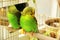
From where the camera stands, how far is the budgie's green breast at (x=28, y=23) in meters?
0.53

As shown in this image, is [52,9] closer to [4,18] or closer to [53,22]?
[53,22]

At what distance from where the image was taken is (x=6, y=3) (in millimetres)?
551

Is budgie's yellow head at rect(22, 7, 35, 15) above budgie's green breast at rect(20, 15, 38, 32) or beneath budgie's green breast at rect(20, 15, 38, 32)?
above

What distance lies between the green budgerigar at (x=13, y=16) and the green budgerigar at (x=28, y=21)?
0.09 ft

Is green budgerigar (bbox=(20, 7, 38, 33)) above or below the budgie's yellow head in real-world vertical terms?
below

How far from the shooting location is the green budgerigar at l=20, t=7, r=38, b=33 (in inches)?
20.6

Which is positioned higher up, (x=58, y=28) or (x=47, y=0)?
(x=47, y=0)

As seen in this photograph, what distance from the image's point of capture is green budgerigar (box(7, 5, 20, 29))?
547mm

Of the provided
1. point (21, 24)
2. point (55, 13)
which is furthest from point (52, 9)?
point (21, 24)

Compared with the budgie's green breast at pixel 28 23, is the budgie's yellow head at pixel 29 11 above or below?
above

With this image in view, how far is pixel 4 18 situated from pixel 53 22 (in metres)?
0.22

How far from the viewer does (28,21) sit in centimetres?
53

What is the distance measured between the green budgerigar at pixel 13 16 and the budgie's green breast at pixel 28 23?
0.10 ft

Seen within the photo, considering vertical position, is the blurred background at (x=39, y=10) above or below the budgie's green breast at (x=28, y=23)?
above
